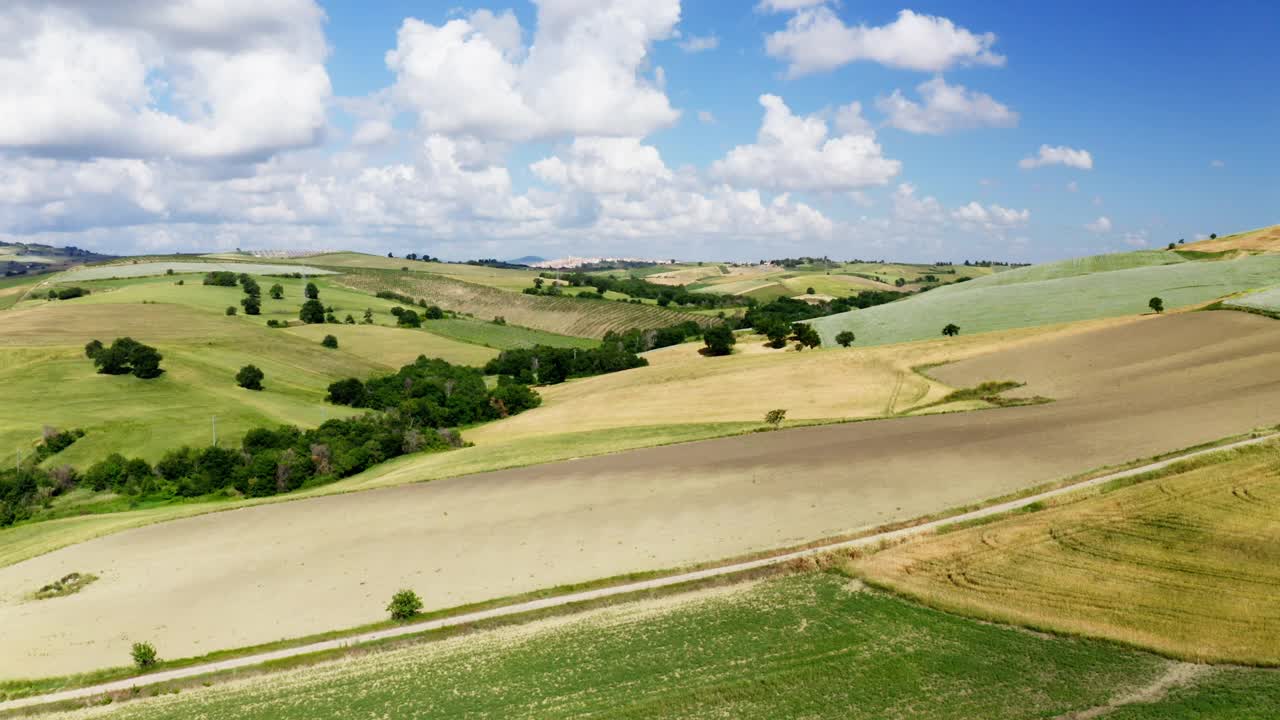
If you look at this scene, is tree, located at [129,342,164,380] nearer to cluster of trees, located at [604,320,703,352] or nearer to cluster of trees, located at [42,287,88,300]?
cluster of trees, located at [604,320,703,352]

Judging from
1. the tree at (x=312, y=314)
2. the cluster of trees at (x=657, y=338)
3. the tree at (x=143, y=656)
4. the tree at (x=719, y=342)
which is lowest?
the tree at (x=143, y=656)

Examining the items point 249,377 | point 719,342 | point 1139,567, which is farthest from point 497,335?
point 1139,567

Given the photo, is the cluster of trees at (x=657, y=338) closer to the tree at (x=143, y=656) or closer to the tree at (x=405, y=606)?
the tree at (x=405, y=606)

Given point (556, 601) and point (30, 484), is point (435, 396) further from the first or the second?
point (556, 601)

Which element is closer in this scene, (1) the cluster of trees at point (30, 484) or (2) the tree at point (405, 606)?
(2) the tree at point (405, 606)

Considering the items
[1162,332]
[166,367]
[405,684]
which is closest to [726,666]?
[405,684]

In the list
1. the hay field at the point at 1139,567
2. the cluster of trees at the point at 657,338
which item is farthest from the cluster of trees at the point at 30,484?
the cluster of trees at the point at 657,338
